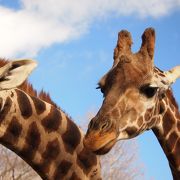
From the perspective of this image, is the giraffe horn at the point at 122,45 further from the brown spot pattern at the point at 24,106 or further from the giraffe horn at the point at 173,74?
the brown spot pattern at the point at 24,106

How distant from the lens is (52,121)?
7102 millimetres

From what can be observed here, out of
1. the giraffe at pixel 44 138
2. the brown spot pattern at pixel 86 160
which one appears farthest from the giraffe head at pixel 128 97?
the giraffe at pixel 44 138

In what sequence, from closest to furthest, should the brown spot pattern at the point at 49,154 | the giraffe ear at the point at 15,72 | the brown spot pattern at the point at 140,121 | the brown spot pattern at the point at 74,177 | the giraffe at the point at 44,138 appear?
the giraffe ear at the point at 15,72 < the brown spot pattern at the point at 140,121 < the giraffe at the point at 44,138 < the brown spot pattern at the point at 49,154 < the brown spot pattern at the point at 74,177

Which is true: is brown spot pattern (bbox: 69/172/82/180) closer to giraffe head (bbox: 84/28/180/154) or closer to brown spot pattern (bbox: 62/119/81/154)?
brown spot pattern (bbox: 62/119/81/154)

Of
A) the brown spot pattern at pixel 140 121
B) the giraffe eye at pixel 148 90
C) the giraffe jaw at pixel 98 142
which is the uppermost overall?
the giraffe eye at pixel 148 90

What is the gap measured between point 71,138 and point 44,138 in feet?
1.39

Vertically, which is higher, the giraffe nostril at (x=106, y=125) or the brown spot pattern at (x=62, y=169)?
the brown spot pattern at (x=62, y=169)

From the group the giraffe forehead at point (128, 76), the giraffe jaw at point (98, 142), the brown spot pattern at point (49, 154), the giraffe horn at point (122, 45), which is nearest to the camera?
the giraffe jaw at point (98, 142)

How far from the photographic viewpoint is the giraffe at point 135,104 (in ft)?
18.1

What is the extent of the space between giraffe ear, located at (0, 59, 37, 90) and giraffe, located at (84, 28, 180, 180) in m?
0.90

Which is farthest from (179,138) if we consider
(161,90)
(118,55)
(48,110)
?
(48,110)

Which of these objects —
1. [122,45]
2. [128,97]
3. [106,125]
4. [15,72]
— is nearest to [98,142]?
[106,125]

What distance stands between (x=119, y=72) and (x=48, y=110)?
1.66m

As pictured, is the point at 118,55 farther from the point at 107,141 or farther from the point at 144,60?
the point at 107,141
